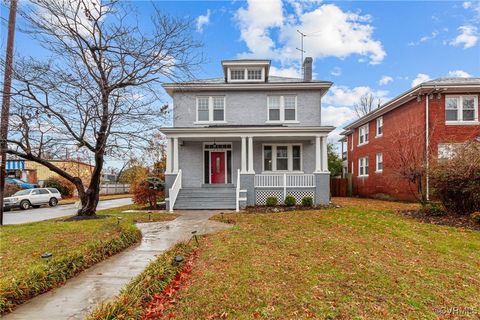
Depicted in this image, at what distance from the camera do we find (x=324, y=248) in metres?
6.31

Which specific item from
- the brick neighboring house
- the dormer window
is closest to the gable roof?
the brick neighboring house

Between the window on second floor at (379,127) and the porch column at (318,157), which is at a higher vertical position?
Result: the window on second floor at (379,127)

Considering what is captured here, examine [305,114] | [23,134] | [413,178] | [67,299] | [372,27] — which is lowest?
[67,299]

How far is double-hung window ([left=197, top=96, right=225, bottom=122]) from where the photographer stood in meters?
16.7

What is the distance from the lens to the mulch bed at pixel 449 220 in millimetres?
9325

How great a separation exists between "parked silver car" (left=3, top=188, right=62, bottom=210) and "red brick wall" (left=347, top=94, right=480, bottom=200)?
75.3 feet

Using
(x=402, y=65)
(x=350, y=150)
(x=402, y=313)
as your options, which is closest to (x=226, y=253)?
(x=402, y=313)

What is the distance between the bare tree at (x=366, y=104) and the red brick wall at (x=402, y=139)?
17.4m

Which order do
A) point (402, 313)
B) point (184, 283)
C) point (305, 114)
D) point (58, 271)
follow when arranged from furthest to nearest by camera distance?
point (305, 114) < point (58, 271) < point (184, 283) < point (402, 313)

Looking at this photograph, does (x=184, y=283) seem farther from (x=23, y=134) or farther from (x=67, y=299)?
(x=23, y=134)

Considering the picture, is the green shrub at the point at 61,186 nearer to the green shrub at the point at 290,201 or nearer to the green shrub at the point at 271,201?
the green shrub at the point at 271,201

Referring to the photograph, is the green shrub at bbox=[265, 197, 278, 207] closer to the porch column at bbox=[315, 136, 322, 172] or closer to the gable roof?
the porch column at bbox=[315, 136, 322, 172]

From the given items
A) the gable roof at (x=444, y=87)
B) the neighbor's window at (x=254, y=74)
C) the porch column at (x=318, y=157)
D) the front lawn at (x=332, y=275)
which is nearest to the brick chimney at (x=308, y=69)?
the neighbor's window at (x=254, y=74)

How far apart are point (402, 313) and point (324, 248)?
2.79m
